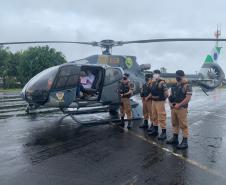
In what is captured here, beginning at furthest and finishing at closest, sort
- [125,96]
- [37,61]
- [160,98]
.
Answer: [37,61] → [125,96] → [160,98]

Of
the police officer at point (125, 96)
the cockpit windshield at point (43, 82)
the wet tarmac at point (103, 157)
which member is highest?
the cockpit windshield at point (43, 82)

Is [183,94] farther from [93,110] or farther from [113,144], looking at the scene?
[93,110]

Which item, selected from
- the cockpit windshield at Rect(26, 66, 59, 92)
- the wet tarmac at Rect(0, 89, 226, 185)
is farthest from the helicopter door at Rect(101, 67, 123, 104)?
the cockpit windshield at Rect(26, 66, 59, 92)

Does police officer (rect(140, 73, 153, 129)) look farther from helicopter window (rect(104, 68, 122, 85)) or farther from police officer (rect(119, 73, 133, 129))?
helicopter window (rect(104, 68, 122, 85))

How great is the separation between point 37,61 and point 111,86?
32.8 meters

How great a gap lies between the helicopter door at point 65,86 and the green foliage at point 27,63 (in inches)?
1281

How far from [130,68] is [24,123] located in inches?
178

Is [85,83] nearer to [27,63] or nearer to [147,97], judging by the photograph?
[147,97]

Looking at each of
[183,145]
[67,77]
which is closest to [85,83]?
[67,77]

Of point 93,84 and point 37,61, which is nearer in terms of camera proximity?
point 93,84

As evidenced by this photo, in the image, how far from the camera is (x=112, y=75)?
12023 millimetres

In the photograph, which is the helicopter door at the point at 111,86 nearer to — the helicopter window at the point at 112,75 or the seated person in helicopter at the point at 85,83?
the helicopter window at the point at 112,75

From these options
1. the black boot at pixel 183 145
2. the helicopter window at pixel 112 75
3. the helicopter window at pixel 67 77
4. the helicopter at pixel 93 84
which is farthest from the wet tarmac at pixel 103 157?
the helicopter window at pixel 112 75

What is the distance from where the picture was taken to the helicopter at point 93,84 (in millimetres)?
10391
